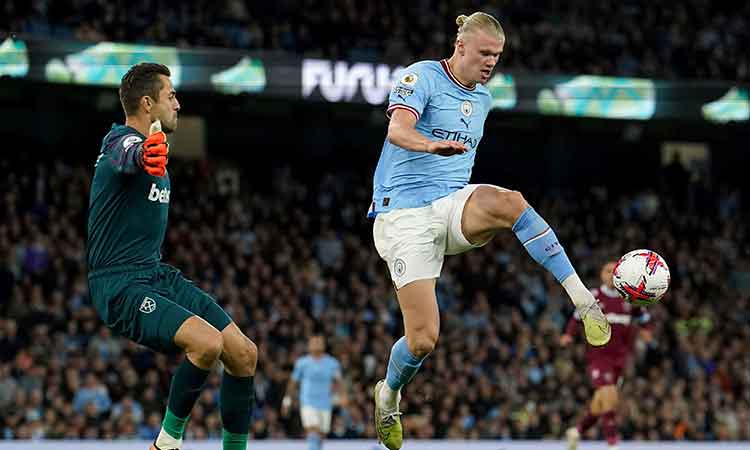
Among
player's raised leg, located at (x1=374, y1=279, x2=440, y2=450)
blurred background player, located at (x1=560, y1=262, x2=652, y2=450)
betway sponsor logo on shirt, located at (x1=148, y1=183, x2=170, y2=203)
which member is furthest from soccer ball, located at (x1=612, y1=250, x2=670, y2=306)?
blurred background player, located at (x1=560, y1=262, x2=652, y2=450)

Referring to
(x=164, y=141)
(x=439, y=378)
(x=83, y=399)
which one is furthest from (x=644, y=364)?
(x=164, y=141)

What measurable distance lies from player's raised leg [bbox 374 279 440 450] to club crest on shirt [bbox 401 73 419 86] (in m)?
1.12

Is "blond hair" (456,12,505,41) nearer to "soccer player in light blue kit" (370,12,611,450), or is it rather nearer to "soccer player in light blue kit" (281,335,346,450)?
"soccer player in light blue kit" (370,12,611,450)

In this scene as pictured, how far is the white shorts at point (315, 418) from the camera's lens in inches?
582

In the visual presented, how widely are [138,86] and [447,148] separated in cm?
172

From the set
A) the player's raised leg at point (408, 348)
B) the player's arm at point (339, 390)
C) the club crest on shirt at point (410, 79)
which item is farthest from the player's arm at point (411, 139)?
the player's arm at point (339, 390)

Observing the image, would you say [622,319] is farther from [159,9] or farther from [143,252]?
[159,9]

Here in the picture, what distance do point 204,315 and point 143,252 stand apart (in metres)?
0.46

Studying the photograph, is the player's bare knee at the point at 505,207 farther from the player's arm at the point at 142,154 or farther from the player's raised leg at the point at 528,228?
the player's arm at the point at 142,154

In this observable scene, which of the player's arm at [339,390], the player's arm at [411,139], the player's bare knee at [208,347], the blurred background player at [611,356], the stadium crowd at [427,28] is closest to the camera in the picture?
the player's arm at [411,139]

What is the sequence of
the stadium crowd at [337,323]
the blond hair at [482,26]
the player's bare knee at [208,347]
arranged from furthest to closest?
the stadium crowd at [337,323] < the blond hair at [482,26] < the player's bare knee at [208,347]

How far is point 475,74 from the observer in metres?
7.59

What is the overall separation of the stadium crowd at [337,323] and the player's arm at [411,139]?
31.7 ft

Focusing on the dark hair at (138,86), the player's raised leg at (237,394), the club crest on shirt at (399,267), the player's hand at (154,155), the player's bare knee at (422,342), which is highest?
the dark hair at (138,86)
